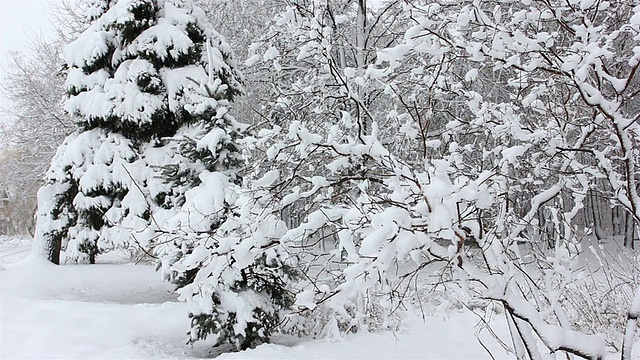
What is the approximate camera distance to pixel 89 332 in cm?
540

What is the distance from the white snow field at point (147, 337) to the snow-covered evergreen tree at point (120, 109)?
1706 millimetres

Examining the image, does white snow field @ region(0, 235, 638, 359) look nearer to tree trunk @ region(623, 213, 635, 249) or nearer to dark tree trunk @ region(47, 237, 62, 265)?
dark tree trunk @ region(47, 237, 62, 265)

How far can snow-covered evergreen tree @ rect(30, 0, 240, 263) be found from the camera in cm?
917

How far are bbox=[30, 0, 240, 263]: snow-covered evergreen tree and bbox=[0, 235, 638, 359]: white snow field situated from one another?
67.2 inches

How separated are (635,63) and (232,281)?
430cm

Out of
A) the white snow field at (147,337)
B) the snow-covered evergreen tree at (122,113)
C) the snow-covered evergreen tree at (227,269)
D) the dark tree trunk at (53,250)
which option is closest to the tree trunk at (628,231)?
the white snow field at (147,337)

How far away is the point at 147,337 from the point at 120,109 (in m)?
5.08

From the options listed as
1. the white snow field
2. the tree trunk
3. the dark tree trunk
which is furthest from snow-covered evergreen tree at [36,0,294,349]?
the tree trunk

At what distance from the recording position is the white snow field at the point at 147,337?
4.95 meters

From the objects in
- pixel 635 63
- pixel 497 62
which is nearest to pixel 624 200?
pixel 635 63

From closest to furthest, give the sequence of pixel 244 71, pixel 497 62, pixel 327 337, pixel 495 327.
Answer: pixel 497 62 → pixel 327 337 → pixel 495 327 → pixel 244 71

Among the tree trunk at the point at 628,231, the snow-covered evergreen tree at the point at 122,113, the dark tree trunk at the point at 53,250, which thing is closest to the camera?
the snow-covered evergreen tree at the point at 122,113

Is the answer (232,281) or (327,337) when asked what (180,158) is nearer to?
(232,281)

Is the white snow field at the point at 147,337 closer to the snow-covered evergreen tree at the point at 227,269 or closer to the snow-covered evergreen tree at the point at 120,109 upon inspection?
the snow-covered evergreen tree at the point at 227,269
